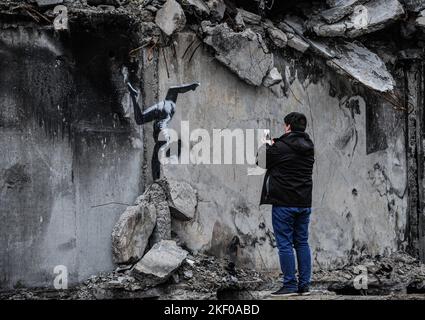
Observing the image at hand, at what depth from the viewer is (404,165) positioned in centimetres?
1037

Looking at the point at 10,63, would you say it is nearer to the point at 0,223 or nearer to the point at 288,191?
the point at 0,223

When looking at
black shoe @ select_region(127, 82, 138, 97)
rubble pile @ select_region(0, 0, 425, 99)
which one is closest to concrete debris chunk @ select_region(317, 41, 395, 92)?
rubble pile @ select_region(0, 0, 425, 99)

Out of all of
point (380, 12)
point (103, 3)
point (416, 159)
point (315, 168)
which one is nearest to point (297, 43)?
point (380, 12)

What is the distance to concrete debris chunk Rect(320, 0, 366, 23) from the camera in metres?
9.23

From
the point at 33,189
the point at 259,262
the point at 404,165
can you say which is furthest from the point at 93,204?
the point at 404,165

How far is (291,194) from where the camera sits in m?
7.25

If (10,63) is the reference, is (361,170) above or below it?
below

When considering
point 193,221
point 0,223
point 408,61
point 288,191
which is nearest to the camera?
point 288,191

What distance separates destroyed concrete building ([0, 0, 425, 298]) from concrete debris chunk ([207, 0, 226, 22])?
1 cm

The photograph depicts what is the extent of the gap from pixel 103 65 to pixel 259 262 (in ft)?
8.80

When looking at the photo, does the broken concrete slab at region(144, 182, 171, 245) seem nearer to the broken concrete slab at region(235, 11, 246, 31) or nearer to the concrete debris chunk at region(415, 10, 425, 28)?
the broken concrete slab at region(235, 11, 246, 31)

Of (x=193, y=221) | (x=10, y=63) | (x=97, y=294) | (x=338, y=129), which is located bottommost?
(x=97, y=294)

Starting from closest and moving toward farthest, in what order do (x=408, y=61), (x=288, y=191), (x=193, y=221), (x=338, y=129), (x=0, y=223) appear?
(x=288, y=191)
(x=0, y=223)
(x=193, y=221)
(x=338, y=129)
(x=408, y=61)

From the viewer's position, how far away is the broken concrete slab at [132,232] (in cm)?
795
